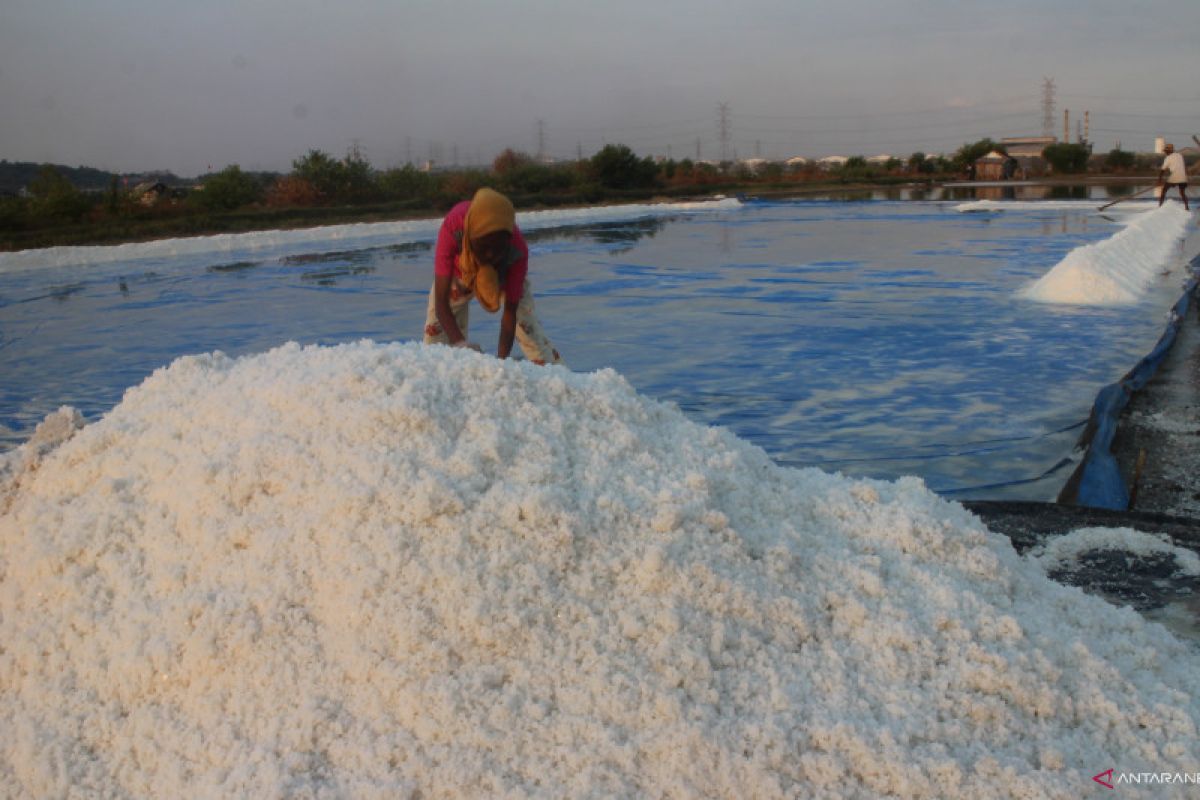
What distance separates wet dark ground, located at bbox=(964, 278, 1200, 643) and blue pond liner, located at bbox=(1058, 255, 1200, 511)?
47mm

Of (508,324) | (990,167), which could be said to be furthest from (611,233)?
(990,167)

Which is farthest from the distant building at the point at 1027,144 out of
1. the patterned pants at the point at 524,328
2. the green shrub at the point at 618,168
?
the patterned pants at the point at 524,328

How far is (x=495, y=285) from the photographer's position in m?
3.23

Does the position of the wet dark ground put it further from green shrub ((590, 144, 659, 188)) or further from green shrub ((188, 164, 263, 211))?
green shrub ((590, 144, 659, 188))

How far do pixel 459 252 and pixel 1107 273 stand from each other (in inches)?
203

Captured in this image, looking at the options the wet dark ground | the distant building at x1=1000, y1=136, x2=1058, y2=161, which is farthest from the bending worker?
the distant building at x1=1000, y1=136, x2=1058, y2=161

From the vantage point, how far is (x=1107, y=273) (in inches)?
258

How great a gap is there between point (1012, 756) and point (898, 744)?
0.17m

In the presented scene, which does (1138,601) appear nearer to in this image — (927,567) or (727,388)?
(927,567)

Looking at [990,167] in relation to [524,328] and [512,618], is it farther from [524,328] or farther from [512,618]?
[512,618]

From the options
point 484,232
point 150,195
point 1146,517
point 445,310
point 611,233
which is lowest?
point 1146,517

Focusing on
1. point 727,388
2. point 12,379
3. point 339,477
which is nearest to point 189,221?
point 12,379

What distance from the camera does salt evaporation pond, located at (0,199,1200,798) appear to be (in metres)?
1.34

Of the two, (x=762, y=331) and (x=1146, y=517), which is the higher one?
(x=762, y=331)
